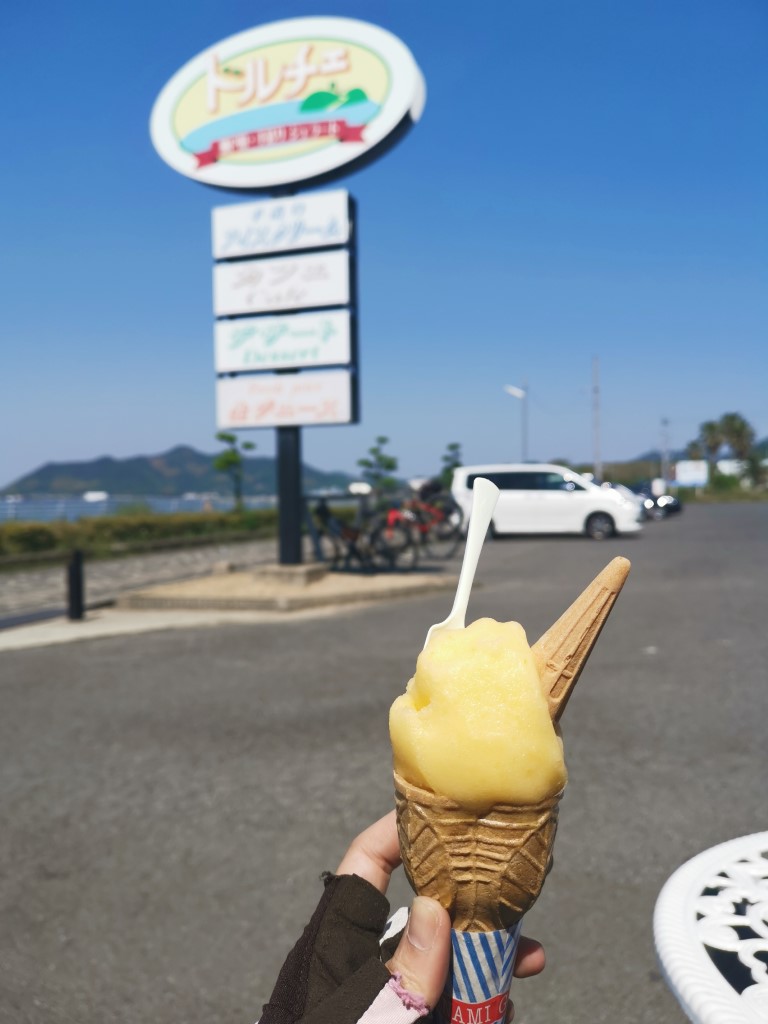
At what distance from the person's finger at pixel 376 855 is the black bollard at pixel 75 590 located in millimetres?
9442

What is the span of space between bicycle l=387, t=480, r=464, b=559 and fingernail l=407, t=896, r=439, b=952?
13.5 m

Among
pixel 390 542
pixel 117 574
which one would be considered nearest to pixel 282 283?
pixel 390 542

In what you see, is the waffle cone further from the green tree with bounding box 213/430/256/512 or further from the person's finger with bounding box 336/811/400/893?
the green tree with bounding box 213/430/256/512

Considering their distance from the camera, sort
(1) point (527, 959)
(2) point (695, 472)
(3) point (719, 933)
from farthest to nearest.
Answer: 1. (2) point (695, 472)
2. (3) point (719, 933)
3. (1) point (527, 959)

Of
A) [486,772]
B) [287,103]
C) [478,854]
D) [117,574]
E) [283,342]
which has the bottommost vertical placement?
[117,574]

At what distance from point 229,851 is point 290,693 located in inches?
104

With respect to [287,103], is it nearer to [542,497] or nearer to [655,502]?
[542,497]

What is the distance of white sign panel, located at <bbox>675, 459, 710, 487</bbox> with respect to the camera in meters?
3.20

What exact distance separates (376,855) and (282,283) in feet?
39.6

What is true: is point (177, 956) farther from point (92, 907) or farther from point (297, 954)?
point (297, 954)

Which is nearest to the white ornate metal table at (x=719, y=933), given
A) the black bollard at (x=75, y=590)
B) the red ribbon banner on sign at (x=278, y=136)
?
the black bollard at (x=75, y=590)

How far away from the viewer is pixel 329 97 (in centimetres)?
1205

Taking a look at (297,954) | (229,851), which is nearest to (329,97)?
(229,851)

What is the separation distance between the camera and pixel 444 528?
17469 millimetres
